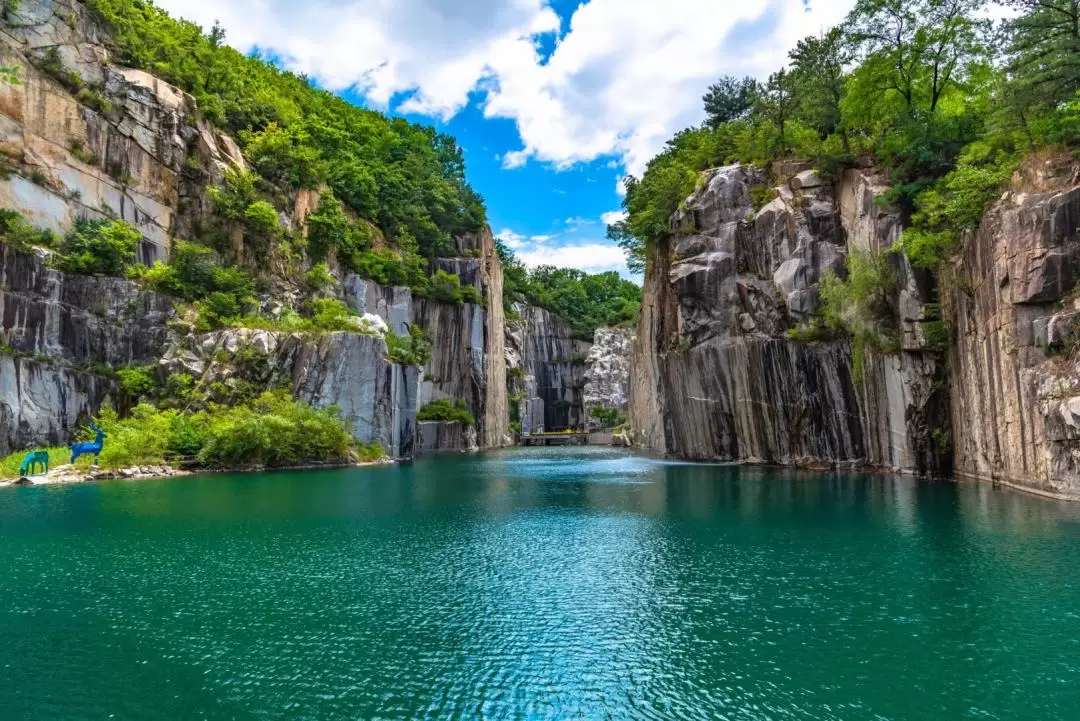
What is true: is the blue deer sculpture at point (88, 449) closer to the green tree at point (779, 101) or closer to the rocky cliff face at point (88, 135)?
the rocky cliff face at point (88, 135)

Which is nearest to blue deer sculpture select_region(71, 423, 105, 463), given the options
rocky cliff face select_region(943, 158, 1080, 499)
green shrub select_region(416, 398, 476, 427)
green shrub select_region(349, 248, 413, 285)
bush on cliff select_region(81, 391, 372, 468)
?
bush on cliff select_region(81, 391, 372, 468)

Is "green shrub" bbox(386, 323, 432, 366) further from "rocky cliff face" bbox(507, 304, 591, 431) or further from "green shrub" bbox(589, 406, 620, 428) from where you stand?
"green shrub" bbox(589, 406, 620, 428)

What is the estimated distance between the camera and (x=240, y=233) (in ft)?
128

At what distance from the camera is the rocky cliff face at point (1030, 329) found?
54.7 feet

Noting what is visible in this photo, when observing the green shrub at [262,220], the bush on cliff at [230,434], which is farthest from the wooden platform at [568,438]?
the bush on cliff at [230,434]

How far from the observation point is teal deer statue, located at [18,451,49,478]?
24094 millimetres

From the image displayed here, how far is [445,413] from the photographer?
2035 inches

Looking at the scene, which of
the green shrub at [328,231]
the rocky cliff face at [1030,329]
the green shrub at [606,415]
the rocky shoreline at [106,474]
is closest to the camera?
the rocky cliff face at [1030,329]

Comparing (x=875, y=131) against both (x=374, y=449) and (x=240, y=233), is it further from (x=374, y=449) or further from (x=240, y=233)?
(x=240, y=233)

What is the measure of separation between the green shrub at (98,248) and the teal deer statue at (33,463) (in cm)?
975

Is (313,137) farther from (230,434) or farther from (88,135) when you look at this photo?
(230,434)

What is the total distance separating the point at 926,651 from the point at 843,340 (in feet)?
71.4

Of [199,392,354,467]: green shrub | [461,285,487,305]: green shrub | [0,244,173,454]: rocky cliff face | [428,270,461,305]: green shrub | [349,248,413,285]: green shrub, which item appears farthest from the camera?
[461,285,487,305]: green shrub

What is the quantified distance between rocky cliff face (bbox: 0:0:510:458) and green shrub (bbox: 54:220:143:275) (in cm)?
54
